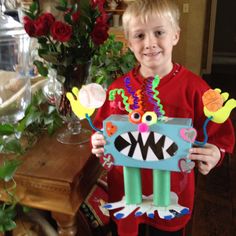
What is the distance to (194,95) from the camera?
2.91ft

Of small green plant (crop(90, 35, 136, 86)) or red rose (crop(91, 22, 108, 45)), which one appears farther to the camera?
small green plant (crop(90, 35, 136, 86))

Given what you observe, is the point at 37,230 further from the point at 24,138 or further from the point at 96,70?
the point at 96,70

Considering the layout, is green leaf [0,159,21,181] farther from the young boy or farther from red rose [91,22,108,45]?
red rose [91,22,108,45]

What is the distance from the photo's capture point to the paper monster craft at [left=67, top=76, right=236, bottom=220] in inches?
28.7

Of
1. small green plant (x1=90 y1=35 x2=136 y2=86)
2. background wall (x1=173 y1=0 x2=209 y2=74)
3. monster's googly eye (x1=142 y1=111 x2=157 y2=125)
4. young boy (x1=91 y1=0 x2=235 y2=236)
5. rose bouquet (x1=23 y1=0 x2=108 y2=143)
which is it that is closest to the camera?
monster's googly eye (x1=142 y1=111 x2=157 y2=125)

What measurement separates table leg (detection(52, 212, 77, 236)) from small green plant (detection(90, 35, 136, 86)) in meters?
Result: 0.58

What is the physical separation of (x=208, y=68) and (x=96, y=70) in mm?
3600

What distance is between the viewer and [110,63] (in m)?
1.51

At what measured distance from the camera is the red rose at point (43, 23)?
2.96 ft

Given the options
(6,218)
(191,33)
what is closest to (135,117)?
(6,218)

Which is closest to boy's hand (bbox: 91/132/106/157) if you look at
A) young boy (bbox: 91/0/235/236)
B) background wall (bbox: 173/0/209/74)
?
young boy (bbox: 91/0/235/236)

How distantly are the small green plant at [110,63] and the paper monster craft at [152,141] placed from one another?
587 millimetres

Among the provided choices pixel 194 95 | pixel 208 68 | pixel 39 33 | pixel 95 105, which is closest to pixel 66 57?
pixel 39 33

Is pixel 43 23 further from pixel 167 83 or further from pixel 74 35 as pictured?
pixel 167 83
